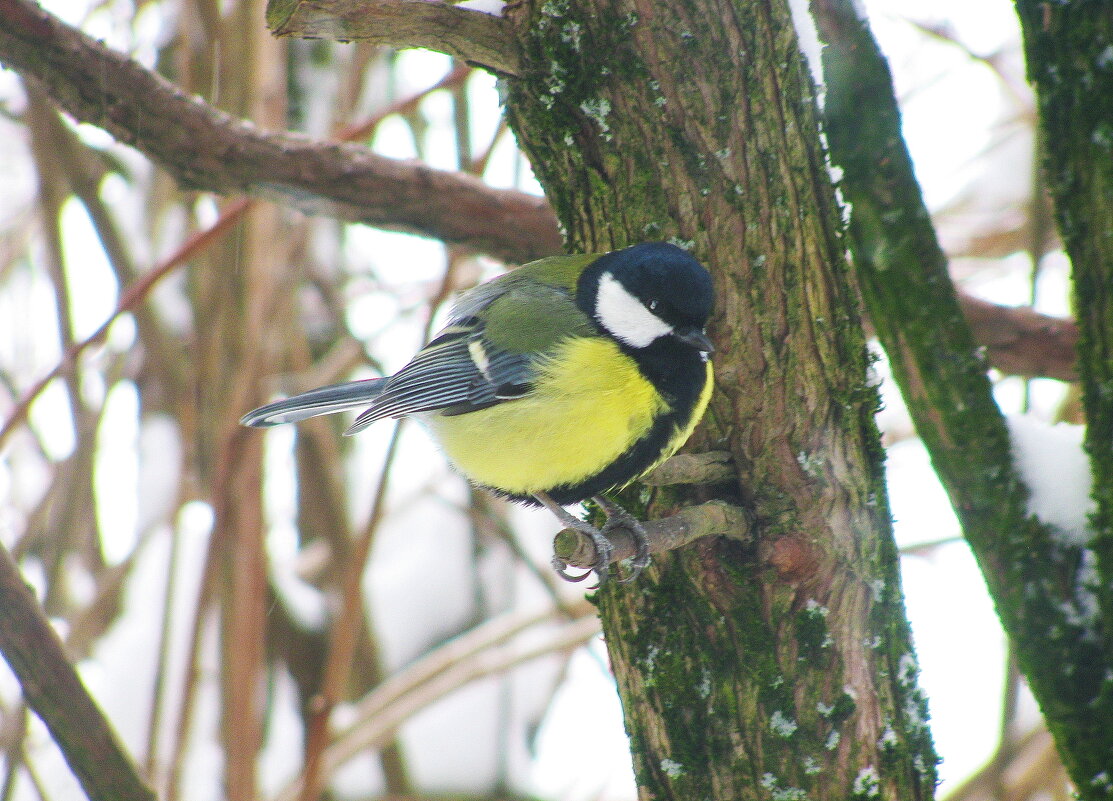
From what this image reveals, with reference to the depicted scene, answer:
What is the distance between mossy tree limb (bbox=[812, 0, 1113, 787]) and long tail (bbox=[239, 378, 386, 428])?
1.01 metres

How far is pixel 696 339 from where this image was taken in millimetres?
1474

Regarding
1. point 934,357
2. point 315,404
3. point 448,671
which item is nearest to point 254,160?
point 315,404

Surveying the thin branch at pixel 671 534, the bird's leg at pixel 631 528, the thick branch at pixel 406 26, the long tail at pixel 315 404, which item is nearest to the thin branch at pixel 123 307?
the long tail at pixel 315 404

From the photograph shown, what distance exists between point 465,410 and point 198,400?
1.28m

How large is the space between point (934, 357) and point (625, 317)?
50 centimetres

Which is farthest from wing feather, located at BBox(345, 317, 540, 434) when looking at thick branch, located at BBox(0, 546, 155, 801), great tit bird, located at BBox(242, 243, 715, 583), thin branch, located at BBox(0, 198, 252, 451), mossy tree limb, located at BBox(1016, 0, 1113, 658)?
mossy tree limb, located at BBox(1016, 0, 1113, 658)

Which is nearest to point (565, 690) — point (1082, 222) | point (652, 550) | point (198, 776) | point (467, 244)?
point (198, 776)

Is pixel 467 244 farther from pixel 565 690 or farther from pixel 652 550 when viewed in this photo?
pixel 565 690

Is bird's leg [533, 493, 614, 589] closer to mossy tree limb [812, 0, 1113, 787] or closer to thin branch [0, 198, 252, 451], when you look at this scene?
mossy tree limb [812, 0, 1113, 787]

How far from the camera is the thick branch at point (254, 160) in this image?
1747mm

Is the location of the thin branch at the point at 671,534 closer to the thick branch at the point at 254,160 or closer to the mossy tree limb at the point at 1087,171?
the mossy tree limb at the point at 1087,171

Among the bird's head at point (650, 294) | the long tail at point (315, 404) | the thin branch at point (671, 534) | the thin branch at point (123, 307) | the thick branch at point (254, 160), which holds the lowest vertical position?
the thin branch at point (671, 534)

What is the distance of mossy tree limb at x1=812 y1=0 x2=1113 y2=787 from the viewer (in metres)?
1.43

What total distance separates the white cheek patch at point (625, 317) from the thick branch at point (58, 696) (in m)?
0.96
